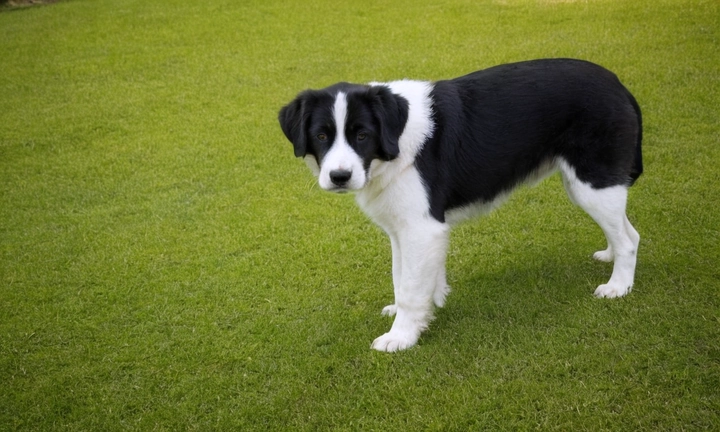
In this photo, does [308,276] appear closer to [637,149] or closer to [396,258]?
[396,258]

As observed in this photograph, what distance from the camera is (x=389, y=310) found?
430cm

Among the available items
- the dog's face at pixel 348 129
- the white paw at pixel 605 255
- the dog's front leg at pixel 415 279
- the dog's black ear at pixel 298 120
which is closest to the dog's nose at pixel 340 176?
the dog's face at pixel 348 129

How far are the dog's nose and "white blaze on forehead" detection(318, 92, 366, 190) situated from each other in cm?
1

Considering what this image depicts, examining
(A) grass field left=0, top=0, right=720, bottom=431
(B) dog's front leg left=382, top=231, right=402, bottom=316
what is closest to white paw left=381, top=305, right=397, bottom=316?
(A) grass field left=0, top=0, right=720, bottom=431

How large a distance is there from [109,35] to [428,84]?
32.4 feet

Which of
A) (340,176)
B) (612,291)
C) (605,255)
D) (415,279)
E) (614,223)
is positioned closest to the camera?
(340,176)

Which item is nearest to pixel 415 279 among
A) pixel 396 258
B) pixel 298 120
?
pixel 396 258

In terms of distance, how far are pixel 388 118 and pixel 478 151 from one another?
65 cm

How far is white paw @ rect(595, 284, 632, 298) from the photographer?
4043 mm

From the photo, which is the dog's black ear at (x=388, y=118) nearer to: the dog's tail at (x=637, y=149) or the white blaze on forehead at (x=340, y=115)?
the white blaze on forehead at (x=340, y=115)

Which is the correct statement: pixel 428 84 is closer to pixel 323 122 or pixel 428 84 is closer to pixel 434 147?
pixel 434 147

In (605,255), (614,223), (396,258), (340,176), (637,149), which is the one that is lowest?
(605,255)

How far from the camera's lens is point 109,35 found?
12062mm

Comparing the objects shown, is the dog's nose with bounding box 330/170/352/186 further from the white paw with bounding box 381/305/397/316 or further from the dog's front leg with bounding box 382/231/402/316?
the white paw with bounding box 381/305/397/316
